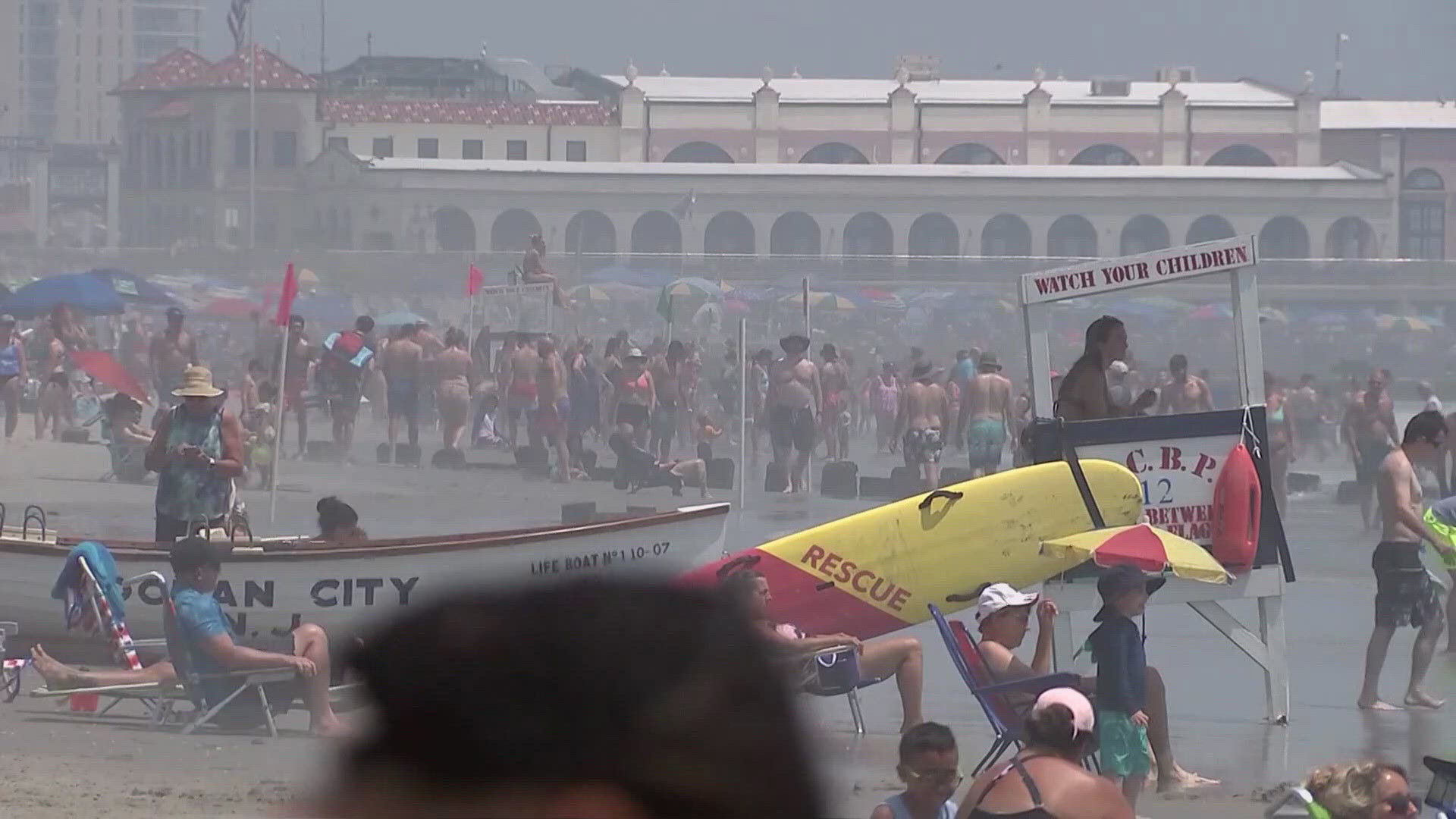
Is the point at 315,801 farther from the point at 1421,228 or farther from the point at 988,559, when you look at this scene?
the point at 1421,228

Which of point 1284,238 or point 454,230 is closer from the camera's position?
point 454,230

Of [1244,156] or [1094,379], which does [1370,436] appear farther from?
[1244,156]

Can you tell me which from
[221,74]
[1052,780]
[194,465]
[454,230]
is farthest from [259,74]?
[1052,780]

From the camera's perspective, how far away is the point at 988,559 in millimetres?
8188

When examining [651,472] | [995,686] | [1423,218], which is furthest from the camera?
[1423,218]

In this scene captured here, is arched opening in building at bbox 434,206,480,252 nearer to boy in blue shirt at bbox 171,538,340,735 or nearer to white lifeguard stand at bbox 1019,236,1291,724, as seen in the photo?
boy in blue shirt at bbox 171,538,340,735

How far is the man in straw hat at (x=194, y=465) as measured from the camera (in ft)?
31.3

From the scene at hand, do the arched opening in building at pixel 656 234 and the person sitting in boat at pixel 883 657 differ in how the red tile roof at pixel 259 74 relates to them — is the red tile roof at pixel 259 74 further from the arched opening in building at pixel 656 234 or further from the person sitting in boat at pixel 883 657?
the person sitting in boat at pixel 883 657

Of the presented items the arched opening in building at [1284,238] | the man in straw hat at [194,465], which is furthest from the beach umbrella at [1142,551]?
the arched opening in building at [1284,238]

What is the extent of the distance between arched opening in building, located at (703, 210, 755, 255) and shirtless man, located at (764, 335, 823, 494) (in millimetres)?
54473

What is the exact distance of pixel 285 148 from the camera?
84.5m

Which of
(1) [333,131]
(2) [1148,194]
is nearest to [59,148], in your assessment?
(1) [333,131]

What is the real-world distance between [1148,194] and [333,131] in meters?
32.1

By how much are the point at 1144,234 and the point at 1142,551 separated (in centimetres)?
7299
